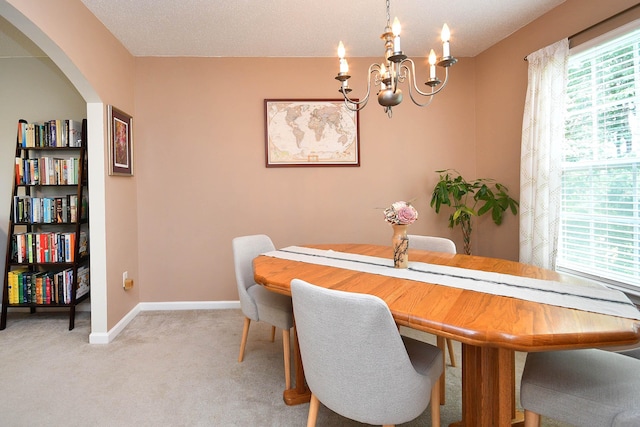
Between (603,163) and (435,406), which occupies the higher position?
(603,163)

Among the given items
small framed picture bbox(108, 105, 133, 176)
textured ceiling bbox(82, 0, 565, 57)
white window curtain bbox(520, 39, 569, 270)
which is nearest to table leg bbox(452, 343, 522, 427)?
white window curtain bbox(520, 39, 569, 270)

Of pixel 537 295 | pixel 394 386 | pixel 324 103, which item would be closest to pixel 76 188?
pixel 324 103

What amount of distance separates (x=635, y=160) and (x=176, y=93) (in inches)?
149

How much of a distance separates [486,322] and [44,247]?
363 cm

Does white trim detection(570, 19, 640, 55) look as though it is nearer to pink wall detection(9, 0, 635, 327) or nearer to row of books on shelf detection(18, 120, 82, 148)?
pink wall detection(9, 0, 635, 327)

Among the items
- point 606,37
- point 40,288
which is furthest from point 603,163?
point 40,288

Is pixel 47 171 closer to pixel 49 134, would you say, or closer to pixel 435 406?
pixel 49 134

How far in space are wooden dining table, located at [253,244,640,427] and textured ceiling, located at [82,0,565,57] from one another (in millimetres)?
1991

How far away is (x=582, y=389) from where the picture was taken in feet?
3.84

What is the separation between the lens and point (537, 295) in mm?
1357

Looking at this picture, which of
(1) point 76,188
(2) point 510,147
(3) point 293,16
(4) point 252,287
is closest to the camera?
(4) point 252,287

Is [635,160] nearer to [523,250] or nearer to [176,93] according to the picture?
[523,250]

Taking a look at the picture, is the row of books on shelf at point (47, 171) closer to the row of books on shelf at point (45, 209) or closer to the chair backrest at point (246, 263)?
the row of books on shelf at point (45, 209)

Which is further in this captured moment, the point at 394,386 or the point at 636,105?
the point at 636,105
